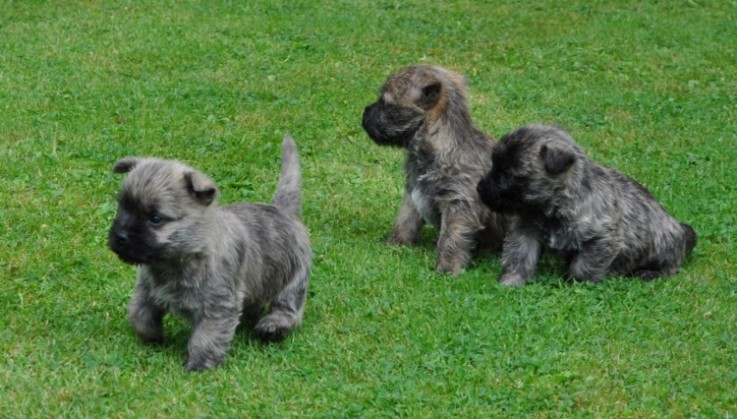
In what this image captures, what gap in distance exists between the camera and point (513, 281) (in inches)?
380

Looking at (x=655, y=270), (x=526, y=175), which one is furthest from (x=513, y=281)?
(x=655, y=270)

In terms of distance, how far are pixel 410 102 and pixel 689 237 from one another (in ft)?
8.91

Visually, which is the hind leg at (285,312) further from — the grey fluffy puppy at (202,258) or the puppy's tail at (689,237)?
the puppy's tail at (689,237)

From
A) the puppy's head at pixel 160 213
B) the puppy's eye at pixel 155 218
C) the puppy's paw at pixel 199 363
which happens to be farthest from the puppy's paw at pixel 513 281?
the puppy's eye at pixel 155 218

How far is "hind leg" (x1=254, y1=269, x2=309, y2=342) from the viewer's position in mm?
8234

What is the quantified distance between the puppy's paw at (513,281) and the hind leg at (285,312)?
189 cm

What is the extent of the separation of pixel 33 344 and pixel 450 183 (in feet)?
12.8

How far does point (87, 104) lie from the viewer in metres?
13.9

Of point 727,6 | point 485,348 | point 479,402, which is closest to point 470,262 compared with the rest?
point 485,348

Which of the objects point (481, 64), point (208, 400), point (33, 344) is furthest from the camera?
point (481, 64)

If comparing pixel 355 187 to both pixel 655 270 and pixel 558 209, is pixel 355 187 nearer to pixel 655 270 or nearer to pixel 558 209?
pixel 558 209

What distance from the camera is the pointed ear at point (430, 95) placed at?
10422mm

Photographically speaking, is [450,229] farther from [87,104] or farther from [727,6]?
[727,6]

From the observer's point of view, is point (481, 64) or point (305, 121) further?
point (481, 64)
